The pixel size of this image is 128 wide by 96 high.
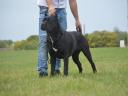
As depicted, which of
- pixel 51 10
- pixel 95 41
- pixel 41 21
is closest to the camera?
pixel 51 10

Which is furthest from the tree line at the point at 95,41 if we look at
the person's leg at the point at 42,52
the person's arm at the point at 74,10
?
the person's leg at the point at 42,52

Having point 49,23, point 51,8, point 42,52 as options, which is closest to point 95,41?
point 42,52

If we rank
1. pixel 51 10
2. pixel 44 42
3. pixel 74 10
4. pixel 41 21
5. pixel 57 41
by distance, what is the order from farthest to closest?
pixel 74 10
pixel 44 42
pixel 41 21
pixel 57 41
pixel 51 10

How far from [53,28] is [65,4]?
1.17 m

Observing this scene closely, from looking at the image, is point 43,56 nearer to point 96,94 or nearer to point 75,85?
point 75,85

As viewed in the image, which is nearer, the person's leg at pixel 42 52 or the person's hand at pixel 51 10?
the person's hand at pixel 51 10

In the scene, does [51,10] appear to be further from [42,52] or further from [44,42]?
[42,52]

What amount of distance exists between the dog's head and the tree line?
41.9 m

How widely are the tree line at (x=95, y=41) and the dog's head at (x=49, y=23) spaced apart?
41905 mm

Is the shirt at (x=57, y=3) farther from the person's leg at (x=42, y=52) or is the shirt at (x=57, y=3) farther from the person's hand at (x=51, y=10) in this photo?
the person's hand at (x=51, y=10)

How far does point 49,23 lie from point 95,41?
55.3m

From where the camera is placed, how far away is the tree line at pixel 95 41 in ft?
192

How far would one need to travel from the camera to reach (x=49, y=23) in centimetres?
992

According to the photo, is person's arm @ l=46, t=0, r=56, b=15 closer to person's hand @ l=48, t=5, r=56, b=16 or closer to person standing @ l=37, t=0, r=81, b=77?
person's hand @ l=48, t=5, r=56, b=16
